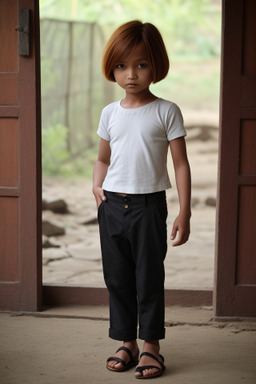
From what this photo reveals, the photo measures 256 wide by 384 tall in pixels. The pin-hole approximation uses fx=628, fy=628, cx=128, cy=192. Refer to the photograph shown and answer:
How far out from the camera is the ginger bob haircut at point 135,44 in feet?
9.48

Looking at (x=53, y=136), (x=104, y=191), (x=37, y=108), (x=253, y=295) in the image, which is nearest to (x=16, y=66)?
(x=37, y=108)

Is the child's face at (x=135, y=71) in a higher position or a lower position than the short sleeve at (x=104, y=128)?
higher

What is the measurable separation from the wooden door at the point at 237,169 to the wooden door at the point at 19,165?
1172mm

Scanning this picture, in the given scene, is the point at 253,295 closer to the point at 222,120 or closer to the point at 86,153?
the point at 222,120

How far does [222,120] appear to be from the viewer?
3.84 meters

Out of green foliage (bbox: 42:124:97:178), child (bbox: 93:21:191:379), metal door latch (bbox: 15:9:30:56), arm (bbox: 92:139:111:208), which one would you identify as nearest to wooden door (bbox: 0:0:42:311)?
metal door latch (bbox: 15:9:30:56)

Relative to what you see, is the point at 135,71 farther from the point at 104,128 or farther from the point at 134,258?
the point at 134,258

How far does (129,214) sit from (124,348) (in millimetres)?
723

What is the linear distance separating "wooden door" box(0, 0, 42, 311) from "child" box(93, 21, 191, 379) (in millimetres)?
996

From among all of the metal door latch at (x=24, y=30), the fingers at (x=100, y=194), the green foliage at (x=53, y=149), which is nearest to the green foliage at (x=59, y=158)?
the green foliage at (x=53, y=149)

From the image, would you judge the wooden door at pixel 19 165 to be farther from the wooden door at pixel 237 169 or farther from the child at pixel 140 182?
the wooden door at pixel 237 169

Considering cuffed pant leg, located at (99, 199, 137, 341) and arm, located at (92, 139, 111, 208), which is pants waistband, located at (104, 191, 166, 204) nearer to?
cuffed pant leg, located at (99, 199, 137, 341)

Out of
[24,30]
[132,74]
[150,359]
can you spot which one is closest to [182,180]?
[132,74]

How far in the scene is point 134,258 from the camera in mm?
3117
